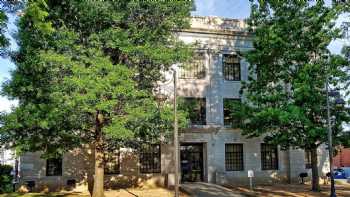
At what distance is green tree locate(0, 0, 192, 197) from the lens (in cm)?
1705

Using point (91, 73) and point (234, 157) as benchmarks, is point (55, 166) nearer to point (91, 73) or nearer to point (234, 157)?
point (91, 73)

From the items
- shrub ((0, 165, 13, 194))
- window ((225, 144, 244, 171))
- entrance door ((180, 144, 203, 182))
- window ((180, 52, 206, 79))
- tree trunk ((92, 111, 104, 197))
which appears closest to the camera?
tree trunk ((92, 111, 104, 197))

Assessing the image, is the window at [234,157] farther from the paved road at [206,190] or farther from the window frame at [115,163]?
the window frame at [115,163]

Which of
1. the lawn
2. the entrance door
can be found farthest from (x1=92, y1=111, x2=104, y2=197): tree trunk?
the entrance door

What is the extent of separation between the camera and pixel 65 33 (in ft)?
57.7

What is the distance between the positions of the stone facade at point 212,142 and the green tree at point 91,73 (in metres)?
6.26

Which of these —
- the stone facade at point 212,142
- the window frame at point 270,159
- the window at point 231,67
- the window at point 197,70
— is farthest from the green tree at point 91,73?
the window frame at point 270,159

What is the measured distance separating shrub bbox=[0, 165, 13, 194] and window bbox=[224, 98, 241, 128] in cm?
1491

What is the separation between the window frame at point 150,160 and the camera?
2683 centimetres

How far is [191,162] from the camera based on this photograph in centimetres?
2853

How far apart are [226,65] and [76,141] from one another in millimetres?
14027

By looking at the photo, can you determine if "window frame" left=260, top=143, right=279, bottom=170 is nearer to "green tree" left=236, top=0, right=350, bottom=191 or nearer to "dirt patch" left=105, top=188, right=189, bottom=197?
"green tree" left=236, top=0, right=350, bottom=191

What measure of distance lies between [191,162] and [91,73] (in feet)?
44.9

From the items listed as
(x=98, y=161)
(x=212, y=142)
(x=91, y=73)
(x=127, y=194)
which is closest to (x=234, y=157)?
(x=212, y=142)
